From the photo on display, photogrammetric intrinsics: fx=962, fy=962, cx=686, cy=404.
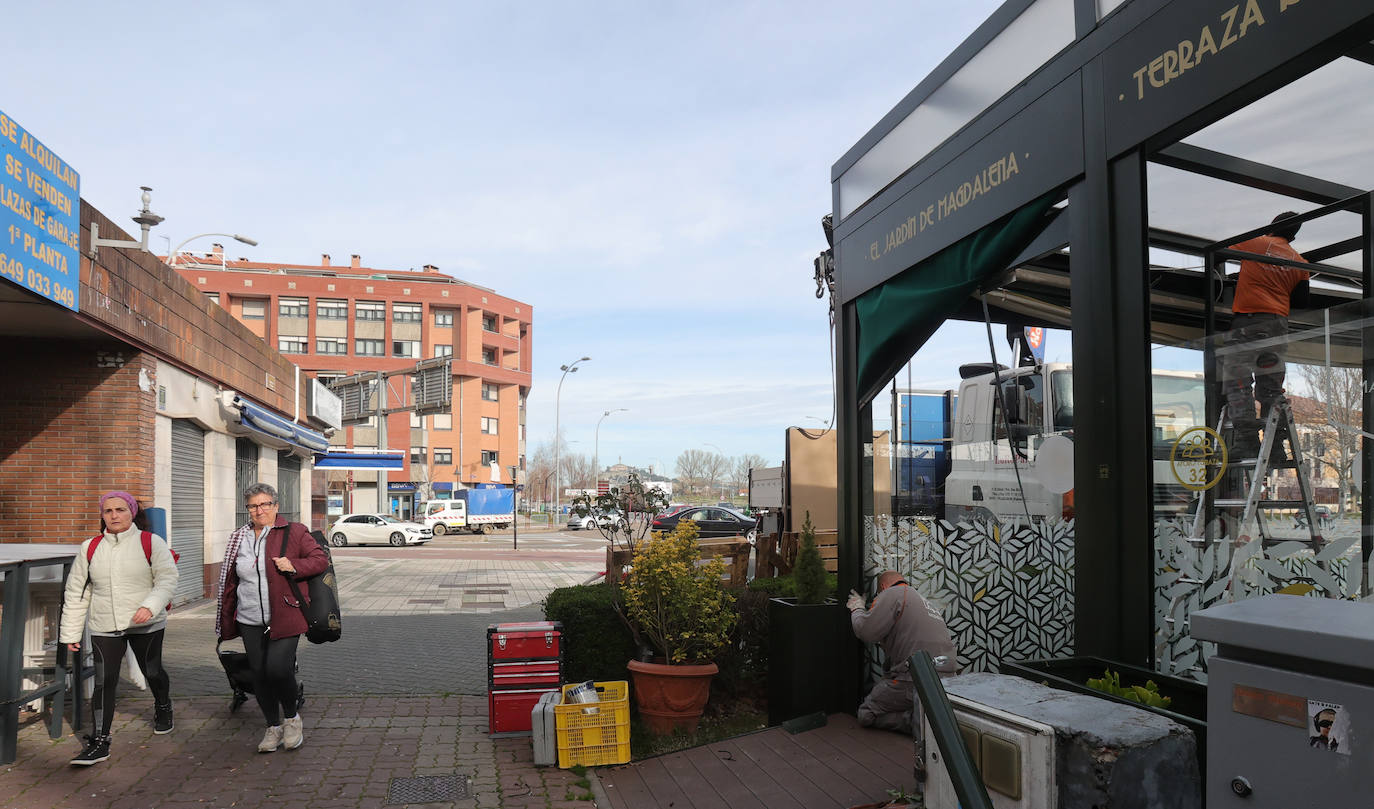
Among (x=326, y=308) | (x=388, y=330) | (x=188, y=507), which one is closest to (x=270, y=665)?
(x=188, y=507)

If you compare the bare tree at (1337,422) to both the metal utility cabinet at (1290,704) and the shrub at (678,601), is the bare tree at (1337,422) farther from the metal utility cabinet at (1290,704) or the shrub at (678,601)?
the shrub at (678,601)

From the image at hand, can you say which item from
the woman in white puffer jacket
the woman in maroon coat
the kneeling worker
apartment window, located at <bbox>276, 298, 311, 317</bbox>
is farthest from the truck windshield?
apartment window, located at <bbox>276, 298, 311, 317</bbox>

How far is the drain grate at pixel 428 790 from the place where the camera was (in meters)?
5.62

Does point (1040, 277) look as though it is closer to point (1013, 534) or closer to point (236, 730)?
point (1013, 534)

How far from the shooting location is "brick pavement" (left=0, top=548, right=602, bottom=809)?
18.5 ft

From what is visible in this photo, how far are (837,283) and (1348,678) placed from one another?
19.2 feet

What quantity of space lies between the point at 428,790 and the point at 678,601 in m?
2.10

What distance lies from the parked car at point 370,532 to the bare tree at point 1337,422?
3903 centimetres

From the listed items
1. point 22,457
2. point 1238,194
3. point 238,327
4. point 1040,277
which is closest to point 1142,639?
point 1238,194

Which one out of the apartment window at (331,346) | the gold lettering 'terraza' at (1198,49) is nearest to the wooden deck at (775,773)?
the gold lettering 'terraza' at (1198,49)

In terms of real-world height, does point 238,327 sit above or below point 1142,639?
above

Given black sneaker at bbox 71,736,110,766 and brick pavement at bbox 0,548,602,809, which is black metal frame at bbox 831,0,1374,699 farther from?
black sneaker at bbox 71,736,110,766

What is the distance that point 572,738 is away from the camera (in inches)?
249

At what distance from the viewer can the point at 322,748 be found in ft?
21.9
